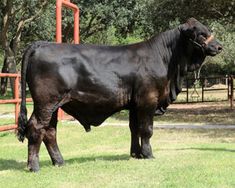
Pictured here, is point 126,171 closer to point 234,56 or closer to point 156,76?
point 156,76

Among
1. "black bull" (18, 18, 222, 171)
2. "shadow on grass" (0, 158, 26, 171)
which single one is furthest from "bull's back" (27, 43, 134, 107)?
"shadow on grass" (0, 158, 26, 171)

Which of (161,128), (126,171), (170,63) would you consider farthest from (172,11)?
(126,171)

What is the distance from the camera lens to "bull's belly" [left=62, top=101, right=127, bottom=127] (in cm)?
774

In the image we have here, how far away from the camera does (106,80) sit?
7.73 metres

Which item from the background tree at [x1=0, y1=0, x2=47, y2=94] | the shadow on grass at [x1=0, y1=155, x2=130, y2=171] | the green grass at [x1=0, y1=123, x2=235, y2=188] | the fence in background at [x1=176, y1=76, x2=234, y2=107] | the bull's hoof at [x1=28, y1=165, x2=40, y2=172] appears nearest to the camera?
the green grass at [x1=0, y1=123, x2=235, y2=188]

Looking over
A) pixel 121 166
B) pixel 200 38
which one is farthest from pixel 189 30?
pixel 121 166

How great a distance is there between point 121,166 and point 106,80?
135cm

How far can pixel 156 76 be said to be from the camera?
7.96m

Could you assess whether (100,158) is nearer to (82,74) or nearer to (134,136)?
(134,136)

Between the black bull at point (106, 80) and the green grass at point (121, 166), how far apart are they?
1.44 ft

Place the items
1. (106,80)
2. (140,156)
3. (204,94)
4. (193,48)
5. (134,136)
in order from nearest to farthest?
1. (106,80)
2. (193,48)
3. (140,156)
4. (134,136)
5. (204,94)

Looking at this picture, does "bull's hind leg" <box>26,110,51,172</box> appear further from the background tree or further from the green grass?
the background tree

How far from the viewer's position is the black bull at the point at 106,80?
293 inches

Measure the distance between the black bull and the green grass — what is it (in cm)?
44
